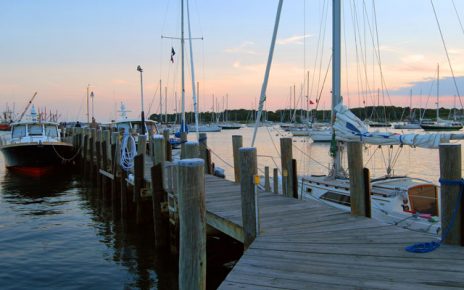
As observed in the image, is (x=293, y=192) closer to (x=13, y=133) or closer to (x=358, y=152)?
(x=358, y=152)

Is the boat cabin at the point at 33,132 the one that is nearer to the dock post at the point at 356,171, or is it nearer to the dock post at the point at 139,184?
the dock post at the point at 139,184

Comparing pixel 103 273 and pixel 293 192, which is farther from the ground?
pixel 293 192

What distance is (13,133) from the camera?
78.5 feet

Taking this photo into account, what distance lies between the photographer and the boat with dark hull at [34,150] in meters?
21.9

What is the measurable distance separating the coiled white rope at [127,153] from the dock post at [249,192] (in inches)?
314

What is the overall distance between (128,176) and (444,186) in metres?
9.80

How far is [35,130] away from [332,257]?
23.4m

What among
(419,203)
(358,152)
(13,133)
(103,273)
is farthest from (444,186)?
(13,133)

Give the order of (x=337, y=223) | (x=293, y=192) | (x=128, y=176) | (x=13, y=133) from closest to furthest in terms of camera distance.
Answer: (x=337, y=223) → (x=293, y=192) → (x=128, y=176) → (x=13, y=133)

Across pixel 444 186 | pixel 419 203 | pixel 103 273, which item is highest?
pixel 444 186

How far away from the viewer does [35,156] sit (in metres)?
22.2

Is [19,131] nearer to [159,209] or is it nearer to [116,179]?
[116,179]

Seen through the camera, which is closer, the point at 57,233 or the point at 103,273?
the point at 103,273

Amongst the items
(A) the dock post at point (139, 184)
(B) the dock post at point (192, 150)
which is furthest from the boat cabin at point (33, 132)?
(B) the dock post at point (192, 150)
